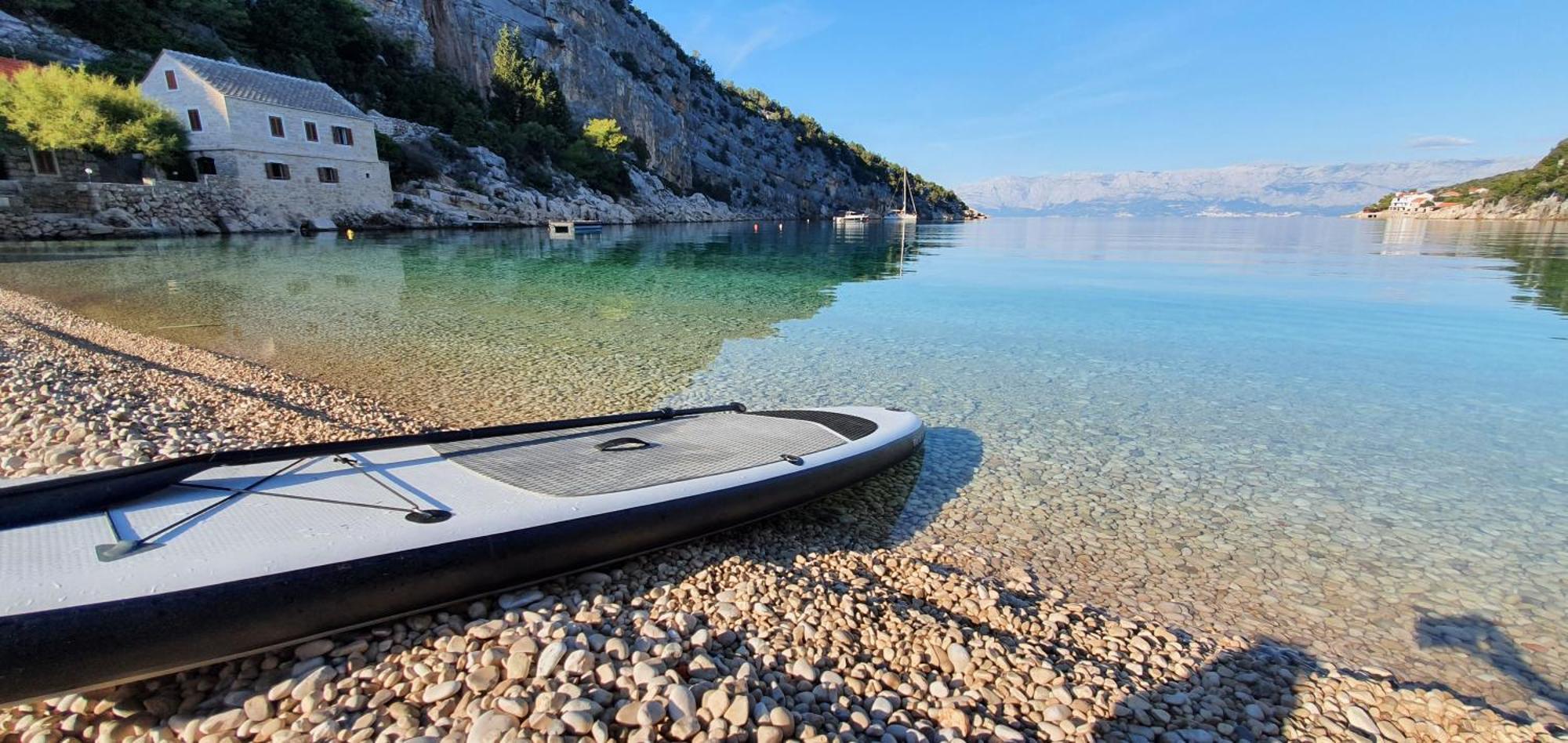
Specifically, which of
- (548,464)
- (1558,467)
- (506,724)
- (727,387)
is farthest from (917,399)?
(506,724)

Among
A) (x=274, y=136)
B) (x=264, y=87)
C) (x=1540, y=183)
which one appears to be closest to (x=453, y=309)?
(x=274, y=136)

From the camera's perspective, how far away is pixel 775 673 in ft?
8.53

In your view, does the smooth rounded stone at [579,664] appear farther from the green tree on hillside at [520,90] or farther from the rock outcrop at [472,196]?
the green tree on hillside at [520,90]

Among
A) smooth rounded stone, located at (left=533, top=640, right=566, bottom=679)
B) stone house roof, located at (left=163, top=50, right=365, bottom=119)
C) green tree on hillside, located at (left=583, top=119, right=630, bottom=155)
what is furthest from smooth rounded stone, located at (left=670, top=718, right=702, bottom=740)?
green tree on hillside, located at (left=583, top=119, right=630, bottom=155)

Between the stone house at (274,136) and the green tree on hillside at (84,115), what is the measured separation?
1.88 m

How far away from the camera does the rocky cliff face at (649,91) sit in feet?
192

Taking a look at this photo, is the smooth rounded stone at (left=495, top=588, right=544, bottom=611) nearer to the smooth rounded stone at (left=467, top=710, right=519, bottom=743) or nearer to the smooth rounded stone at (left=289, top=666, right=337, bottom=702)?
the smooth rounded stone at (left=289, top=666, right=337, bottom=702)

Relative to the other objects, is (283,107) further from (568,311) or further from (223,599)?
(223,599)

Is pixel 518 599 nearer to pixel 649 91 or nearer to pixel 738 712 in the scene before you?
pixel 738 712

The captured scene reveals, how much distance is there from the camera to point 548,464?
3.79 metres

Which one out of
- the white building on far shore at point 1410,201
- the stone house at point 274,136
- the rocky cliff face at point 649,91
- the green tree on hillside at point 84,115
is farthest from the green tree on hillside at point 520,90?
the white building on far shore at point 1410,201

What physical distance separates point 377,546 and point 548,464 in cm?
121

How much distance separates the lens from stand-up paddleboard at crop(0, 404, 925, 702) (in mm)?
2137

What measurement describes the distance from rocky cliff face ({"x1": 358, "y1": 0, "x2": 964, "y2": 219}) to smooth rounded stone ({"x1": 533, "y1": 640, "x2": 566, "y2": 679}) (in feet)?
213
